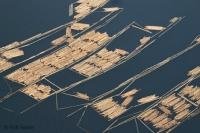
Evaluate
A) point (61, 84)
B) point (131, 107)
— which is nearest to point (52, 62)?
point (61, 84)

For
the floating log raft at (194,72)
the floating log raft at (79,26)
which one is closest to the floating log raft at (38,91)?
the floating log raft at (79,26)

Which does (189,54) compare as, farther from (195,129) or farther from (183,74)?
(195,129)

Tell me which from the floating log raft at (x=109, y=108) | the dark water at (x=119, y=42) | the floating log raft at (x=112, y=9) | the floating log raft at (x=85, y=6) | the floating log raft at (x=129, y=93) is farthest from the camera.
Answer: the floating log raft at (x=112, y=9)

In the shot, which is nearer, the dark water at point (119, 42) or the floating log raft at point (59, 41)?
the dark water at point (119, 42)

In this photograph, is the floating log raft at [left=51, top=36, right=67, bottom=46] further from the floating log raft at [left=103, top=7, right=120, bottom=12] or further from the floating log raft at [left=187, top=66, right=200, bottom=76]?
the floating log raft at [left=187, top=66, right=200, bottom=76]

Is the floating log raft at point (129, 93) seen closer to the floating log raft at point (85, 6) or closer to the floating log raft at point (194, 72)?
the floating log raft at point (194, 72)

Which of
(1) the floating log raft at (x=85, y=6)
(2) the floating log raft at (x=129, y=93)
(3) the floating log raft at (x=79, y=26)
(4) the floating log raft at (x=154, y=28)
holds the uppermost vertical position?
(1) the floating log raft at (x=85, y=6)

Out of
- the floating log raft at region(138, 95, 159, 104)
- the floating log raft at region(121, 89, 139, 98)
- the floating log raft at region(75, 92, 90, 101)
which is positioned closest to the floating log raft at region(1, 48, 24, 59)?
the floating log raft at region(75, 92, 90, 101)

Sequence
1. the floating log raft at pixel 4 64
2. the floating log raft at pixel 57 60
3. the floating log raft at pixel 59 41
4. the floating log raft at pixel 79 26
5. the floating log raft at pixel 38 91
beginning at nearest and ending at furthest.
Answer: the floating log raft at pixel 38 91 < the floating log raft at pixel 57 60 < the floating log raft at pixel 4 64 < the floating log raft at pixel 59 41 < the floating log raft at pixel 79 26
